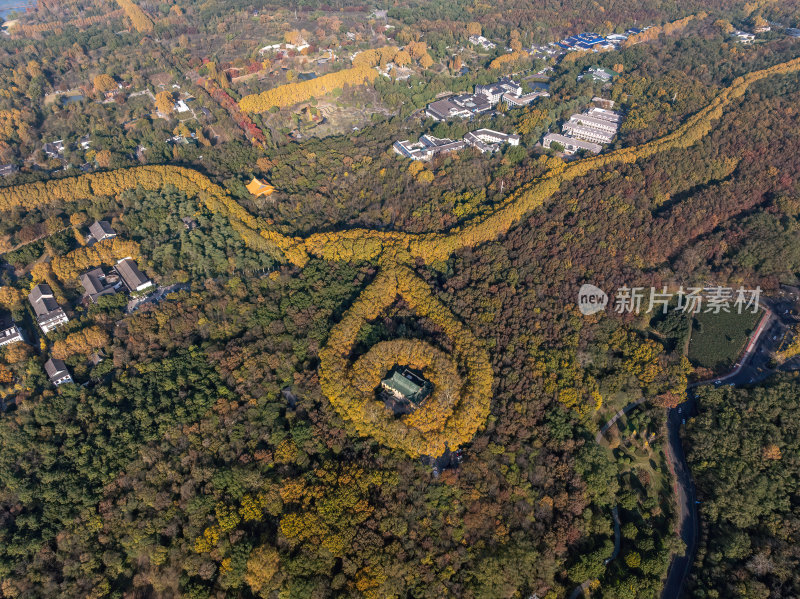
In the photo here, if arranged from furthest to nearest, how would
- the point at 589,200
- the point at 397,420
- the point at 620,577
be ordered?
the point at 589,200, the point at 397,420, the point at 620,577

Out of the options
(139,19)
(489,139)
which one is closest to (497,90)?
(489,139)

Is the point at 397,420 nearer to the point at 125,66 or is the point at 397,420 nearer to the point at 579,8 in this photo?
the point at 125,66

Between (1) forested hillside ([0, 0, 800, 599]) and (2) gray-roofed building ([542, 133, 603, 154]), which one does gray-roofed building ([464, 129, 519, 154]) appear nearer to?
(1) forested hillside ([0, 0, 800, 599])

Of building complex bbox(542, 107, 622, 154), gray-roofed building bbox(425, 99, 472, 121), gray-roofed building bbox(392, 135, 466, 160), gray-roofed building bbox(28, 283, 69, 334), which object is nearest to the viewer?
gray-roofed building bbox(28, 283, 69, 334)

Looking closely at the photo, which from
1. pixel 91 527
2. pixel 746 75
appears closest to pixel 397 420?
pixel 91 527

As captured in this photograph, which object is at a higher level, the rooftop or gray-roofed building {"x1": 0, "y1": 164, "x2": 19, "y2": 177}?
gray-roofed building {"x1": 0, "y1": 164, "x2": 19, "y2": 177}

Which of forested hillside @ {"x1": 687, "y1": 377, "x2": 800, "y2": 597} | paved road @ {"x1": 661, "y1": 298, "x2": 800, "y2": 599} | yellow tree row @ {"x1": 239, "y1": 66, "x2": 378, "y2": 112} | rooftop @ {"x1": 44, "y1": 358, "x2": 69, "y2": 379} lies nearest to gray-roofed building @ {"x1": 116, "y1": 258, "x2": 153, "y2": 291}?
rooftop @ {"x1": 44, "y1": 358, "x2": 69, "y2": 379}
